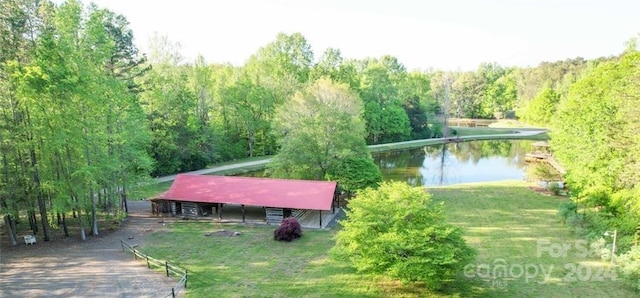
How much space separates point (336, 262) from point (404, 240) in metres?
5.04

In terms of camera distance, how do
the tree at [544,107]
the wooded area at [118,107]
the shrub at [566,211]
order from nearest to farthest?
1. the wooded area at [118,107]
2. the shrub at [566,211]
3. the tree at [544,107]

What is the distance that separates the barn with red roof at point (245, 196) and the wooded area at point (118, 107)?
2.72 metres

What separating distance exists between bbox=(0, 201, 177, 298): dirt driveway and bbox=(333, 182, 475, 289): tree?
7.39 m

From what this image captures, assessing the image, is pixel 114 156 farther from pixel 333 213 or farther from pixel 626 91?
pixel 626 91

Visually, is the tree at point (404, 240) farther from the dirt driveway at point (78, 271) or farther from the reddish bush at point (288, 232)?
the dirt driveway at point (78, 271)

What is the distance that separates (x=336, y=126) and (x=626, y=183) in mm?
17317

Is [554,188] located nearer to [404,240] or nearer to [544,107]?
[404,240]

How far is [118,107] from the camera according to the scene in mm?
24047

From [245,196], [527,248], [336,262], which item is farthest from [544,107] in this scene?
[336,262]

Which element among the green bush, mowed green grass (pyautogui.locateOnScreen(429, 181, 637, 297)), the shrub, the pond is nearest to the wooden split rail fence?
Result: mowed green grass (pyautogui.locateOnScreen(429, 181, 637, 297))

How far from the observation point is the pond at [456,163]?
40.3 metres

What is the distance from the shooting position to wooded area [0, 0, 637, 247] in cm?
1889

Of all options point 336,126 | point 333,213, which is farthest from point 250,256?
point 336,126

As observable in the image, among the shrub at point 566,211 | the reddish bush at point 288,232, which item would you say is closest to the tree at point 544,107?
the shrub at point 566,211
